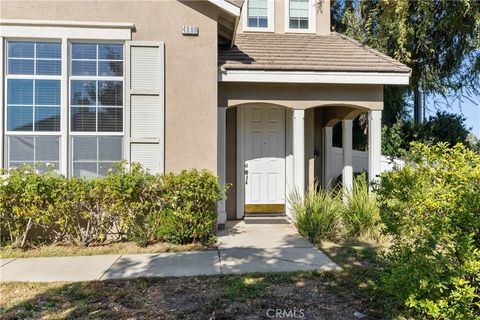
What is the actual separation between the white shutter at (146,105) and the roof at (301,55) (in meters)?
1.37

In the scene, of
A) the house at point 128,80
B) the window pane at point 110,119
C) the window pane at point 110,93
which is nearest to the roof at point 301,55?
the house at point 128,80

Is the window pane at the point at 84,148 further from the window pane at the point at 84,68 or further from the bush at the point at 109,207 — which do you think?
the window pane at the point at 84,68

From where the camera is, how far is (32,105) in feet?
20.7

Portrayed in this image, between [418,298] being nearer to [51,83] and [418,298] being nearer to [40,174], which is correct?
[40,174]

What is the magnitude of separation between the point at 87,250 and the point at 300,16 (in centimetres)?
790

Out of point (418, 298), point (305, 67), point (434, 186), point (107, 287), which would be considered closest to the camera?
point (418, 298)

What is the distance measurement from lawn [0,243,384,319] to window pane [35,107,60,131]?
2.98 metres

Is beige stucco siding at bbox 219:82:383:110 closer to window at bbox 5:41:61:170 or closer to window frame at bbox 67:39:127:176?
window frame at bbox 67:39:127:176

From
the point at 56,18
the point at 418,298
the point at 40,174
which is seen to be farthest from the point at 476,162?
the point at 56,18

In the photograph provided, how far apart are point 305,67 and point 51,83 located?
4.84 meters

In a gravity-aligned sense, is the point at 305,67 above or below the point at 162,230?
above

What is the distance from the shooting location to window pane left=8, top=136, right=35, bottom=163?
630 centimetres

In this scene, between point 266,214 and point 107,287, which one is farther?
point 266,214

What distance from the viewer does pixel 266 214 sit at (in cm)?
869
